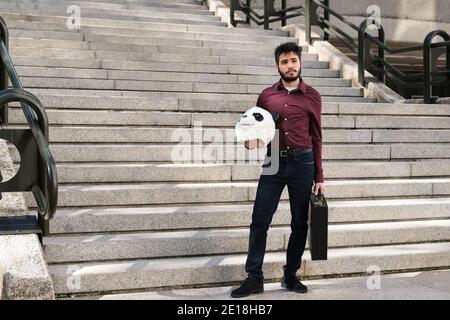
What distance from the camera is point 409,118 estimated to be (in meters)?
7.54

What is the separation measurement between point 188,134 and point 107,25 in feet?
14.9

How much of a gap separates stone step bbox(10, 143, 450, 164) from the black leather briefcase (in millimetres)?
1944

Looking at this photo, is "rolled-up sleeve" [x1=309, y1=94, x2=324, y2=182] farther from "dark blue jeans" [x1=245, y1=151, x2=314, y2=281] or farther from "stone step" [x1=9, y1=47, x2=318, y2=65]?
"stone step" [x1=9, y1=47, x2=318, y2=65]

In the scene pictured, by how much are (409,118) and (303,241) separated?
12.0 ft

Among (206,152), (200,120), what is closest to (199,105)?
(200,120)

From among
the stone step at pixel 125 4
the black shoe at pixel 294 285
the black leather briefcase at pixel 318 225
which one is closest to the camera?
the black leather briefcase at pixel 318 225

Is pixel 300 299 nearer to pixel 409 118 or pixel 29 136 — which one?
pixel 29 136

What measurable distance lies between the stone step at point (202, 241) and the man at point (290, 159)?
25.3 inches

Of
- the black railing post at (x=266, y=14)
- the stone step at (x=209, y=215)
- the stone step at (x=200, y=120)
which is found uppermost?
the black railing post at (x=266, y=14)

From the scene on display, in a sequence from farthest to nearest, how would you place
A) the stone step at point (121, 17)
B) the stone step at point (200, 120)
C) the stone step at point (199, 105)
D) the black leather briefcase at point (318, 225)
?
the stone step at point (121, 17)
the stone step at point (199, 105)
the stone step at point (200, 120)
the black leather briefcase at point (318, 225)

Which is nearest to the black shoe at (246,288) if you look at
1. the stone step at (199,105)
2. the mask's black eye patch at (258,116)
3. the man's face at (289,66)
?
the mask's black eye patch at (258,116)

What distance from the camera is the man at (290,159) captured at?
4293 mm

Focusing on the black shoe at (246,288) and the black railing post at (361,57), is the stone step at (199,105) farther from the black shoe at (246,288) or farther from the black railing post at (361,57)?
the black shoe at (246,288)
